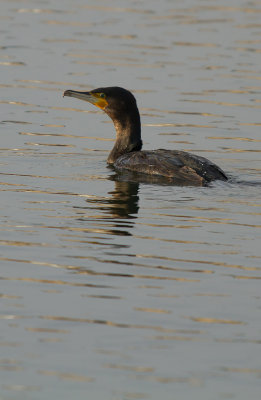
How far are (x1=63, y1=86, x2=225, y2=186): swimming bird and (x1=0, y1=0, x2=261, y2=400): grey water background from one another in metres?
0.32

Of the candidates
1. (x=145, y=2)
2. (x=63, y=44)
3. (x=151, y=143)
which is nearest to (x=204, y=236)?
(x=151, y=143)

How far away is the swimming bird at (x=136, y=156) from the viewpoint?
12320mm

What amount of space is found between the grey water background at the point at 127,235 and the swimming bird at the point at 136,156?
0.32 meters

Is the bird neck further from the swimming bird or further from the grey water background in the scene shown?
the grey water background

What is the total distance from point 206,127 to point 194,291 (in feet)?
28.0

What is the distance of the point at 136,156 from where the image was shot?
13.4 metres

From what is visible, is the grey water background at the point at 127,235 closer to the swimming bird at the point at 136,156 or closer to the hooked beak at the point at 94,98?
the swimming bird at the point at 136,156

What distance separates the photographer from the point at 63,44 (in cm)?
2227

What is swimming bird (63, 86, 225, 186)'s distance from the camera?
12320mm

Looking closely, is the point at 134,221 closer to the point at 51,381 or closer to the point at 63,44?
the point at 51,381

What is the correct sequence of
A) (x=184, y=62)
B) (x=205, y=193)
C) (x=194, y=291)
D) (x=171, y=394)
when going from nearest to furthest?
(x=171, y=394), (x=194, y=291), (x=205, y=193), (x=184, y=62)

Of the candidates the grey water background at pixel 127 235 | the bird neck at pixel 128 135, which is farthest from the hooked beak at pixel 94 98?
the grey water background at pixel 127 235

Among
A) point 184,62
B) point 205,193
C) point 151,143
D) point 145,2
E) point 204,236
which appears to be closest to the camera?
point 204,236

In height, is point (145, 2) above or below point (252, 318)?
above
